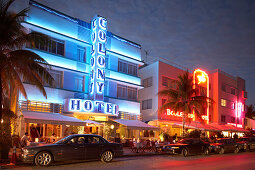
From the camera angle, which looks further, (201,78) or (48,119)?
(201,78)

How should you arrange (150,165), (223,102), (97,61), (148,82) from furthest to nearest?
1. (223,102)
2. (148,82)
3. (97,61)
4. (150,165)

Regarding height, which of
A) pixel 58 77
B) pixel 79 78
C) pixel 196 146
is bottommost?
pixel 196 146

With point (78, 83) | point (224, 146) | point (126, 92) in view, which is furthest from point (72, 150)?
point (126, 92)

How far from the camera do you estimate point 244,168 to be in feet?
46.1

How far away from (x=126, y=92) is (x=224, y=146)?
40.6ft

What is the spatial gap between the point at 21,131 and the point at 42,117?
3.54m

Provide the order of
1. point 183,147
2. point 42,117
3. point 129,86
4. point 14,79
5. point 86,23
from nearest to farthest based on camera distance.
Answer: point 14,79 → point 42,117 → point 183,147 → point 86,23 → point 129,86

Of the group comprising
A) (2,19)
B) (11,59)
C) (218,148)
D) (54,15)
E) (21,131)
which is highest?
(54,15)

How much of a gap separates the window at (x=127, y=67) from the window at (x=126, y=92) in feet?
6.09

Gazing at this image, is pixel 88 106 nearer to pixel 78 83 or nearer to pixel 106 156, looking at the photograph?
pixel 78 83

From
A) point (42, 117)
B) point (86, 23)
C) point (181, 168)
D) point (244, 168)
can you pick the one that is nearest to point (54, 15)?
point (86, 23)

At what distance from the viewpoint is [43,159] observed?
521 inches

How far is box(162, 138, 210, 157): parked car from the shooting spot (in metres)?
20.9

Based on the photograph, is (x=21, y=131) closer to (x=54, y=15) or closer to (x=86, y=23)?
(x=54, y=15)
